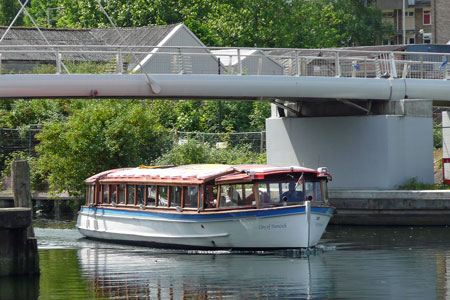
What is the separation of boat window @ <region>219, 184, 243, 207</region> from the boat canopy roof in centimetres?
24

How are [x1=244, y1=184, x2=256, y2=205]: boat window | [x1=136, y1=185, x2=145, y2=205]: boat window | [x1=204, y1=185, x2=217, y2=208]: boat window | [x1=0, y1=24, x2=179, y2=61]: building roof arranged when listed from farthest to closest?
[x1=0, y1=24, x2=179, y2=61]: building roof < [x1=136, y1=185, x2=145, y2=205]: boat window < [x1=204, y1=185, x2=217, y2=208]: boat window < [x1=244, y1=184, x2=256, y2=205]: boat window

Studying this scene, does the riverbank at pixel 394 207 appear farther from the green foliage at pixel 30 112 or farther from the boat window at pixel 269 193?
the green foliage at pixel 30 112

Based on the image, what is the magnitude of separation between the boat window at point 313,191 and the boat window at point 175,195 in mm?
3876

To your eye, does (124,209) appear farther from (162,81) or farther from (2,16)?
(2,16)

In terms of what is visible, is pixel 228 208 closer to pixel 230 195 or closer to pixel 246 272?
pixel 230 195

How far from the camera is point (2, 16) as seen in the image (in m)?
89.7

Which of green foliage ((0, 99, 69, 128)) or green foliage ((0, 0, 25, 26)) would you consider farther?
green foliage ((0, 0, 25, 26))

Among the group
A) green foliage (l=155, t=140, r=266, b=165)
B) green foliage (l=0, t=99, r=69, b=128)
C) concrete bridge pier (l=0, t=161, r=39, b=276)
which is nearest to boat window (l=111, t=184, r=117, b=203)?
concrete bridge pier (l=0, t=161, r=39, b=276)

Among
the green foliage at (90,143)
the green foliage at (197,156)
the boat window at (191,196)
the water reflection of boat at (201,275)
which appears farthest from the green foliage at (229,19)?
the water reflection of boat at (201,275)

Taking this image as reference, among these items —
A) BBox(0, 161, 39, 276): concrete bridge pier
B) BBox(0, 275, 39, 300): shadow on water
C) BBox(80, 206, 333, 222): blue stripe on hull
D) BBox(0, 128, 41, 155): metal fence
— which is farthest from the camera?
BBox(0, 128, 41, 155): metal fence

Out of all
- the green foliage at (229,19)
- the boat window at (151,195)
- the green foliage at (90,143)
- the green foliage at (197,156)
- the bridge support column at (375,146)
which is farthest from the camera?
the green foliage at (229,19)

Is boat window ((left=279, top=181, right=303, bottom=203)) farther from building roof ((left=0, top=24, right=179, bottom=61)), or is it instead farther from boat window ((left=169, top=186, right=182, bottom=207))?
building roof ((left=0, top=24, right=179, bottom=61))

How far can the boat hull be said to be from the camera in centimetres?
2733

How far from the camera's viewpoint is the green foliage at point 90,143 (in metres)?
41.7
